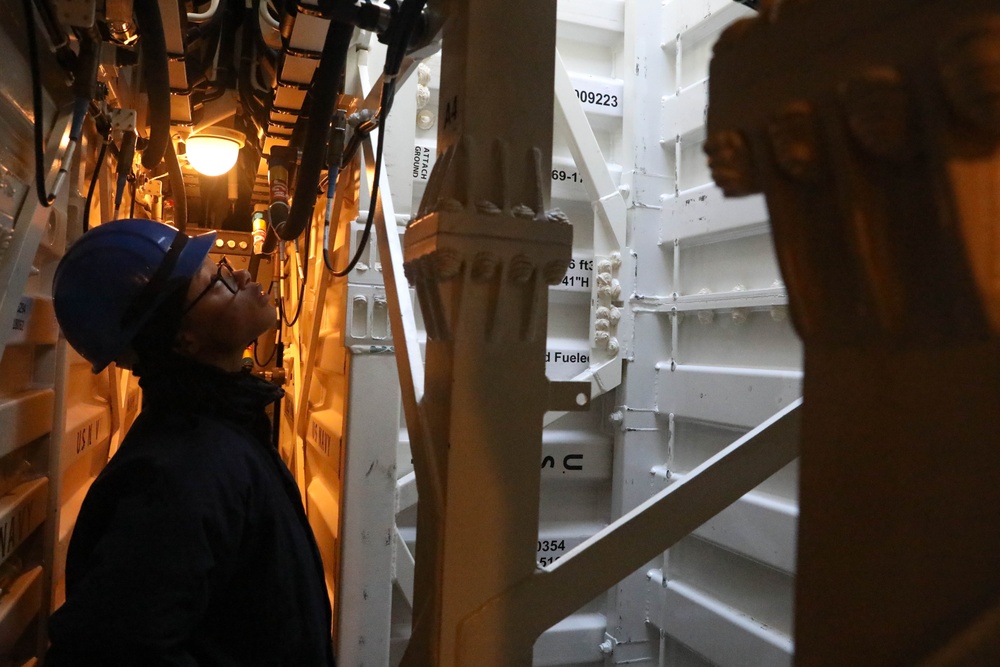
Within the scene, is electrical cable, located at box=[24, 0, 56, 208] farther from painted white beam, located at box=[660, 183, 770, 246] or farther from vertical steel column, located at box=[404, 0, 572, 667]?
painted white beam, located at box=[660, 183, 770, 246]

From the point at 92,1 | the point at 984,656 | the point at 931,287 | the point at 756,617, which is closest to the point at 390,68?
the point at 92,1

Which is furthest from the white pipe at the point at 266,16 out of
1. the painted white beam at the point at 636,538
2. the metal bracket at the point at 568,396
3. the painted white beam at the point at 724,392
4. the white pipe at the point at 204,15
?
the painted white beam at the point at 636,538

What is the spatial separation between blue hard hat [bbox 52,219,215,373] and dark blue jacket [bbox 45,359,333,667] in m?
0.15

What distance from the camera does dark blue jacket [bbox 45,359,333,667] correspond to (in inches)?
49.1

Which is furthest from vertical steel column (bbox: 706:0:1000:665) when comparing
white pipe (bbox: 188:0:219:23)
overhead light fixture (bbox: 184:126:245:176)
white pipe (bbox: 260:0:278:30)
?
overhead light fixture (bbox: 184:126:245:176)

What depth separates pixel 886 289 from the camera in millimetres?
480

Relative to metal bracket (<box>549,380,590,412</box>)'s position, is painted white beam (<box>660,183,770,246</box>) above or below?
above

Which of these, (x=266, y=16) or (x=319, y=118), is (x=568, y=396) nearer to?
(x=319, y=118)

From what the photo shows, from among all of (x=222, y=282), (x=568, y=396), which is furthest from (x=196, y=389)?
(x=568, y=396)

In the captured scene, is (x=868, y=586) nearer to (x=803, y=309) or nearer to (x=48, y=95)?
(x=803, y=309)

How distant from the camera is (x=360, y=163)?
273cm

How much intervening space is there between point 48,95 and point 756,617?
287 cm

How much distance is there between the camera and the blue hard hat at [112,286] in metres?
1.60

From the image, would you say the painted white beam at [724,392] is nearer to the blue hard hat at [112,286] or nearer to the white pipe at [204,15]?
the blue hard hat at [112,286]
